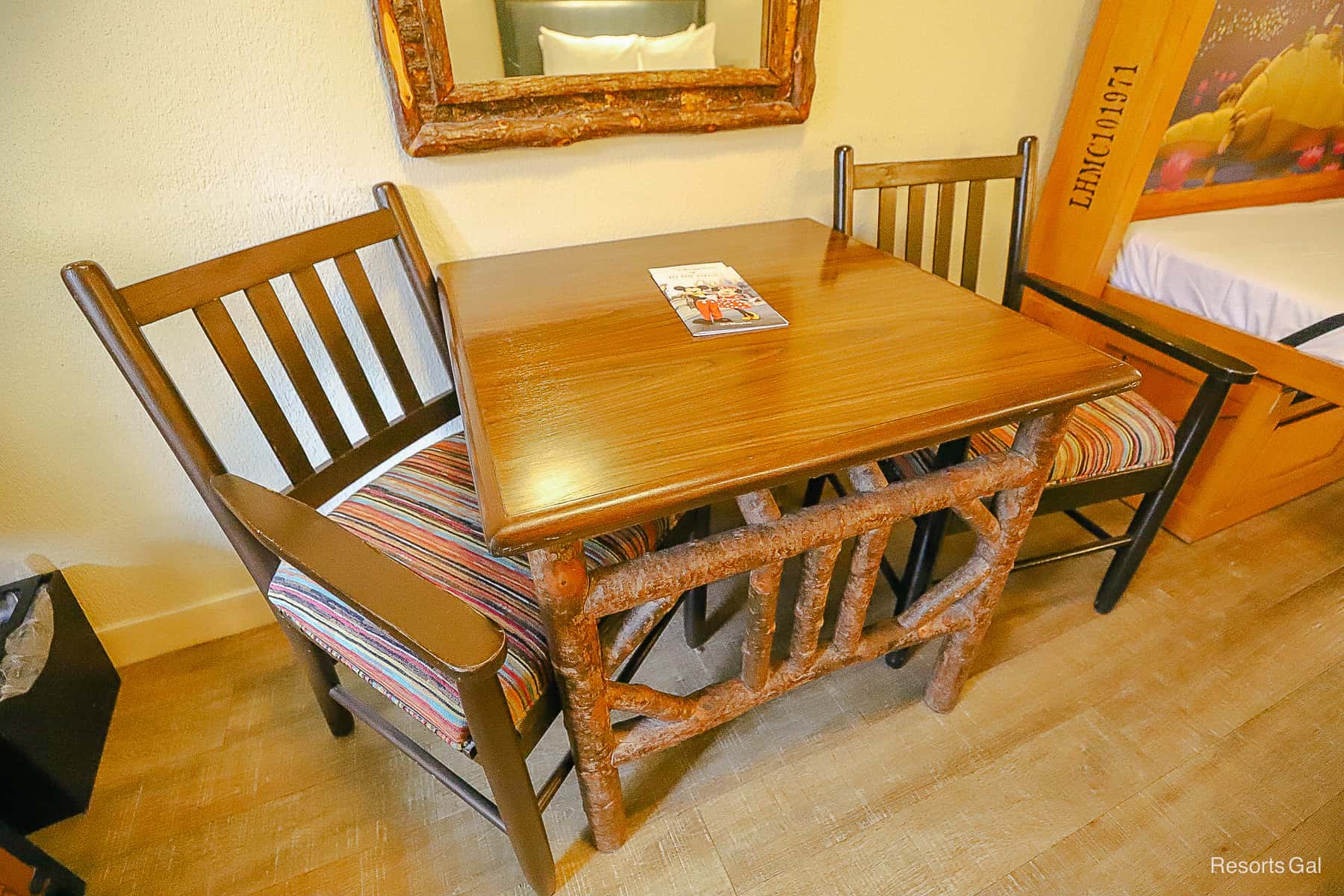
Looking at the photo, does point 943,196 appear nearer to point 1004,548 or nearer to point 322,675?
point 1004,548

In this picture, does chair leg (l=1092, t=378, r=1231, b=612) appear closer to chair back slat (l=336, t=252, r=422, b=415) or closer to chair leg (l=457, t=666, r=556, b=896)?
chair leg (l=457, t=666, r=556, b=896)

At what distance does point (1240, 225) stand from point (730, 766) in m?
1.85

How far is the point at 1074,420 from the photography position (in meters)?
1.25

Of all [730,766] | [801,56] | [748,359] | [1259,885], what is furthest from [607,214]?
[1259,885]

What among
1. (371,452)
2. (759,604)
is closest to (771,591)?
(759,604)

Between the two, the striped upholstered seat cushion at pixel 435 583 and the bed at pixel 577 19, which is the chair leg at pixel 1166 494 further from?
the bed at pixel 577 19

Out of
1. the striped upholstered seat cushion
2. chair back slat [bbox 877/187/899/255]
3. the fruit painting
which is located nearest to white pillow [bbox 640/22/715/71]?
chair back slat [bbox 877/187/899/255]

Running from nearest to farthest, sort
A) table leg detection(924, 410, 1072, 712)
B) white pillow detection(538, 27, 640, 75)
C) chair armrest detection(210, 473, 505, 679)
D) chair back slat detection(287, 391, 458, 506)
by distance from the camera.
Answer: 1. chair armrest detection(210, 473, 505, 679)
2. table leg detection(924, 410, 1072, 712)
3. chair back slat detection(287, 391, 458, 506)
4. white pillow detection(538, 27, 640, 75)

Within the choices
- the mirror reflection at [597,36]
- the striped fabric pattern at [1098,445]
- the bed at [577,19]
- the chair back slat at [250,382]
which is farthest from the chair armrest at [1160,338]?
the chair back slat at [250,382]

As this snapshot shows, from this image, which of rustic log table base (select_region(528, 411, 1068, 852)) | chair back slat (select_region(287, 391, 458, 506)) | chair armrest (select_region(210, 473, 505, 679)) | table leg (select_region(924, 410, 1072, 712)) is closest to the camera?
chair armrest (select_region(210, 473, 505, 679))

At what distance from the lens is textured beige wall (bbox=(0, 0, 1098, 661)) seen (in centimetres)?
98

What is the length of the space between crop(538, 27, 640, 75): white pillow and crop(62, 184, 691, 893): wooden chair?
14.5 inches

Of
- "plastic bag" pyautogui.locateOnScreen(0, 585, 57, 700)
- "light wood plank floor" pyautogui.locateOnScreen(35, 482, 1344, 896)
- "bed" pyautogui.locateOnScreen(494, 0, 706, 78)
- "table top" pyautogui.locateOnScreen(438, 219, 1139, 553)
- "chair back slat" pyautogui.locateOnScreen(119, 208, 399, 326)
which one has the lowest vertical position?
"light wood plank floor" pyautogui.locateOnScreen(35, 482, 1344, 896)

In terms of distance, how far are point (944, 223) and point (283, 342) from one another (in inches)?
51.6
